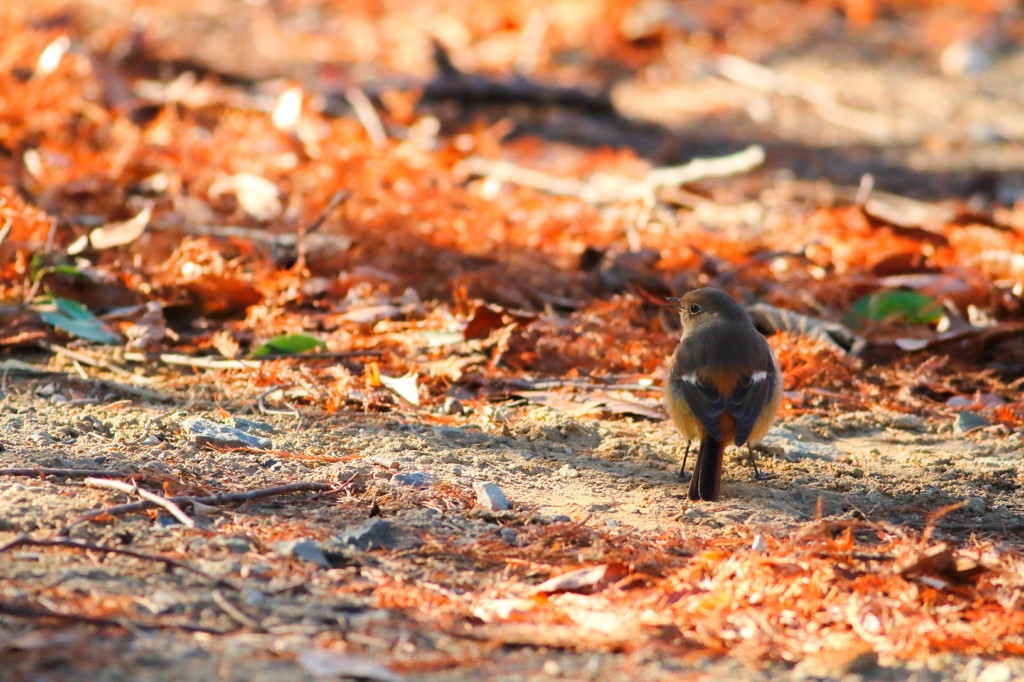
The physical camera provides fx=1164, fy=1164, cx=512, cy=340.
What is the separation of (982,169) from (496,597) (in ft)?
31.0

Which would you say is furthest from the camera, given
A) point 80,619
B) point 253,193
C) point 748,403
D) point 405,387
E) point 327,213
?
point 253,193

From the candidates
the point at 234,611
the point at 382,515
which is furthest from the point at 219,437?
the point at 234,611

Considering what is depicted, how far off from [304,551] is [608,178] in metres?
6.96

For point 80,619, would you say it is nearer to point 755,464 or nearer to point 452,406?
point 452,406

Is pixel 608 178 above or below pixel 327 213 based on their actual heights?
below

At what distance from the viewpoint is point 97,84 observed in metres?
9.81

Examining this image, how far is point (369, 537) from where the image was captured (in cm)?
360

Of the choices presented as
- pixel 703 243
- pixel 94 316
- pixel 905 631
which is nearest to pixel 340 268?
pixel 94 316

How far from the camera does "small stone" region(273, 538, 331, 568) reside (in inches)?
134

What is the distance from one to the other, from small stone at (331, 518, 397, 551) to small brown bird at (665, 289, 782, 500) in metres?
1.23

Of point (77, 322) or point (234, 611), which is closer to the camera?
point (234, 611)

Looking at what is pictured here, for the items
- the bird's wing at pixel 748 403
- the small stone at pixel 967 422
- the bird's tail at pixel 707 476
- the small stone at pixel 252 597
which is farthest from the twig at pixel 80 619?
the small stone at pixel 967 422

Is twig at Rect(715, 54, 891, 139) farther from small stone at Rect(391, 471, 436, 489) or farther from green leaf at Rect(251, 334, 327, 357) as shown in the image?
small stone at Rect(391, 471, 436, 489)

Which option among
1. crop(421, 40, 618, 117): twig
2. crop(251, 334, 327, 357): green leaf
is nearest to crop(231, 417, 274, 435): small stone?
crop(251, 334, 327, 357): green leaf
